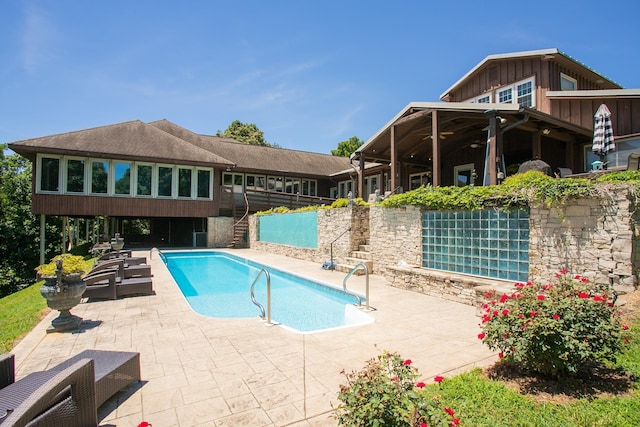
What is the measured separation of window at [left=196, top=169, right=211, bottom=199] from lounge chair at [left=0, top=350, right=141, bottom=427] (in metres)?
19.5

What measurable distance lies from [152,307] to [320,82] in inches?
543

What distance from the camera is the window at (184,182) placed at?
848 inches

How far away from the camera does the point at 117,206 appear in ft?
65.1

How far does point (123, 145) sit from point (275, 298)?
1611 centimetres

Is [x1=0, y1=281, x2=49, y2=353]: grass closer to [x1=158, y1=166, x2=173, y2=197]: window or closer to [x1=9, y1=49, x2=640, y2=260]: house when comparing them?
[x1=9, y1=49, x2=640, y2=260]: house

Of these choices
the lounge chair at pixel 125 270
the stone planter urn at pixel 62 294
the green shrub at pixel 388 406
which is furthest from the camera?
the lounge chair at pixel 125 270

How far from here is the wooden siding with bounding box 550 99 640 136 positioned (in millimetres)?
12344

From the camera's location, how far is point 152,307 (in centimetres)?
721

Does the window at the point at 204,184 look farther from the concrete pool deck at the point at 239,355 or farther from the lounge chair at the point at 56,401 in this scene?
the lounge chair at the point at 56,401

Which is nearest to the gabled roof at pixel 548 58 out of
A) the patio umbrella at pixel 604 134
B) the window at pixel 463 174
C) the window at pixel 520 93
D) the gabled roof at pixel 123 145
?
the window at pixel 520 93

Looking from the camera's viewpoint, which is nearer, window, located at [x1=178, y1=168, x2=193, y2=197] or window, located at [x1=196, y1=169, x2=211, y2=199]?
window, located at [x1=178, y1=168, x2=193, y2=197]

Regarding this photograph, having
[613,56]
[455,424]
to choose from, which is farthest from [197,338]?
[613,56]

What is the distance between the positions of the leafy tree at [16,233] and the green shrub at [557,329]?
3519 cm

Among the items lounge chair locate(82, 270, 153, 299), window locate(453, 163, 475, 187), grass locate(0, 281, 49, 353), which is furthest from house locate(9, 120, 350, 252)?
lounge chair locate(82, 270, 153, 299)
